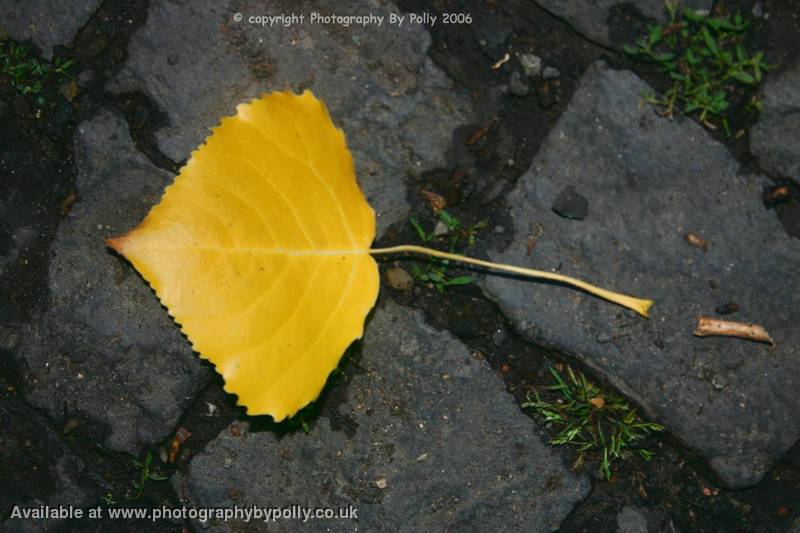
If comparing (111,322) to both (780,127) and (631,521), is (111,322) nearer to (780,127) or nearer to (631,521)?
(631,521)

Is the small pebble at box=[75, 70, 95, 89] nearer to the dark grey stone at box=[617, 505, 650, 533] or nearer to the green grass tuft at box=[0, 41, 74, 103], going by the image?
the green grass tuft at box=[0, 41, 74, 103]

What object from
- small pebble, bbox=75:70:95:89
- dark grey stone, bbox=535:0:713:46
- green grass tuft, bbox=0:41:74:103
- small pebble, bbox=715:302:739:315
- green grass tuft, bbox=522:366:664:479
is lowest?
green grass tuft, bbox=522:366:664:479

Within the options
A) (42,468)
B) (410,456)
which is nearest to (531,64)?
(410,456)

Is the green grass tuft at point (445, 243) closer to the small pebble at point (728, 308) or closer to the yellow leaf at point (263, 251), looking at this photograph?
the yellow leaf at point (263, 251)

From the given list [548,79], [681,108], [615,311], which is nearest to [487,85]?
[548,79]

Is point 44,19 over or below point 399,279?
over

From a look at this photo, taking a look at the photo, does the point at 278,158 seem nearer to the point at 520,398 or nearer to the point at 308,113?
the point at 308,113

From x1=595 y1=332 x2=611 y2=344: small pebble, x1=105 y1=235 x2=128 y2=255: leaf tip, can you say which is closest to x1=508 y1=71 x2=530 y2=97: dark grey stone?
x1=595 y1=332 x2=611 y2=344: small pebble
